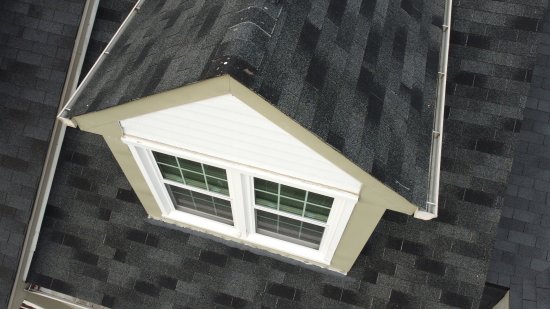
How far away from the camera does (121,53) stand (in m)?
6.10

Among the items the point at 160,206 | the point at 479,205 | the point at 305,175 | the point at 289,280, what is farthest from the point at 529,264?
the point at 160,206

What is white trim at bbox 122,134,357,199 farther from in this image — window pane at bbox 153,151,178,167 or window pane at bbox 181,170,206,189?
window pane at bbox 181,170,206,189

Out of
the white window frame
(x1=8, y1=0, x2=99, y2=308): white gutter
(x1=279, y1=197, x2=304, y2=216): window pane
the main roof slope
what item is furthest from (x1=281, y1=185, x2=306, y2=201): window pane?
(x1=8, y1=0, x2=99, y2=308): white gutter

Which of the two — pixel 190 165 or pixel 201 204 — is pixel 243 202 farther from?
pixel 201 204

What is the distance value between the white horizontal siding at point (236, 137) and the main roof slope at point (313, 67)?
0.34 meters

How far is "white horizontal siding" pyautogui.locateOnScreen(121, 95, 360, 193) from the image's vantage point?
4734 mm

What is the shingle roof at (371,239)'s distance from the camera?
780 cm

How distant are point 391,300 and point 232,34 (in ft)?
17.7

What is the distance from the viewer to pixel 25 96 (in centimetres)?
857

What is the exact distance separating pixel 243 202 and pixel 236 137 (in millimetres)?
1767

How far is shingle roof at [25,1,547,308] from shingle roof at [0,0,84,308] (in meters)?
0.46

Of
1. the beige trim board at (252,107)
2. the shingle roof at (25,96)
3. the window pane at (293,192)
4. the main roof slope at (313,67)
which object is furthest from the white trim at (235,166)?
the shingle roof at (25,96)

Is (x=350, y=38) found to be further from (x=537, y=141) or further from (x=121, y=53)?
(x=537, y=141)

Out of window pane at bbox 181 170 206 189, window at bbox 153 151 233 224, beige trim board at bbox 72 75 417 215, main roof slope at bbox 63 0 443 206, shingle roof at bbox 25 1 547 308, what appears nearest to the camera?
beige trim board at bbox 72 75 417 215
